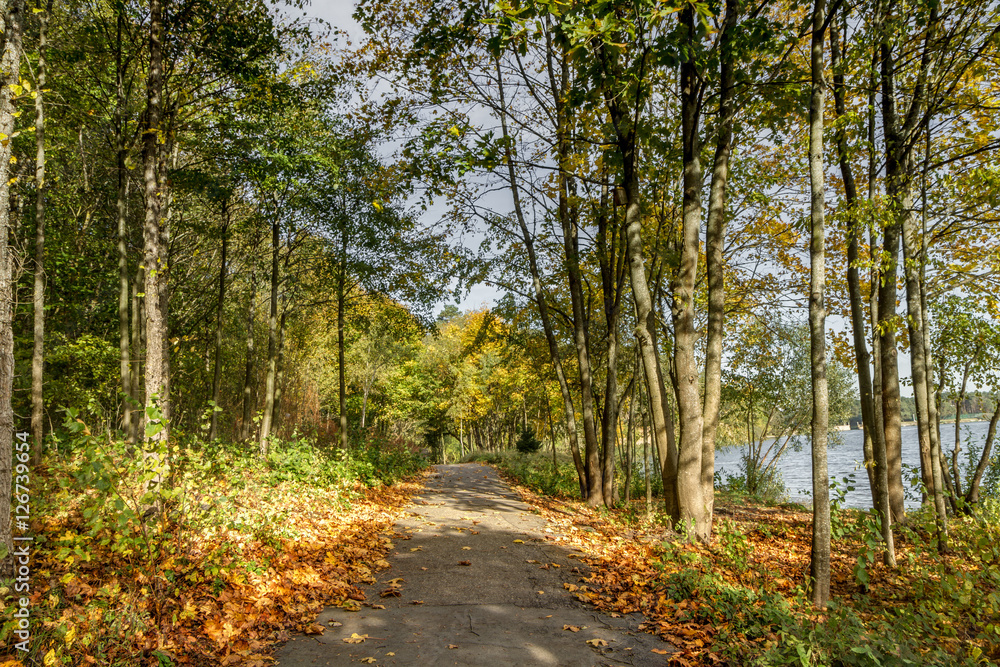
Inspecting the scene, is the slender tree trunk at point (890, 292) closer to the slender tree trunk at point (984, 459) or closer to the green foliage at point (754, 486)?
the slender tree trunk at point (984, 459)

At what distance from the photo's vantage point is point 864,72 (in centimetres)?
686

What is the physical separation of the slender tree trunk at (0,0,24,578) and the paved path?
2.41 meters

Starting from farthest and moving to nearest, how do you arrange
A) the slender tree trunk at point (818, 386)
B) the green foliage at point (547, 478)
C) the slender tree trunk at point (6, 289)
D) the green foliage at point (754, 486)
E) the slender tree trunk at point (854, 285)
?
the green foliage at point (754, 486) → the green foliage at point (547, 478) → the slender tree trunk at point (854, 285) → the slender tree trunk at point (818, 386) → the slender tree trunk at point (6, 289)

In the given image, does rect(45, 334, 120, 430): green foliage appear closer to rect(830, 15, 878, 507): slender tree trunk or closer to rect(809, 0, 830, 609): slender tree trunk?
rect(809, 0, 830, 609): slender tree trunk

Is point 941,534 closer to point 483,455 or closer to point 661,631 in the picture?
point 661,631

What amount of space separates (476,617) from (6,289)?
4.86 metres

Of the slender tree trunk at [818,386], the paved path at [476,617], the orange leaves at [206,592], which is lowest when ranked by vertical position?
the paved path at [476,617]

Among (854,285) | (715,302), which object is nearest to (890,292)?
(854,285)

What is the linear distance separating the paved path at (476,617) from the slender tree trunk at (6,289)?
7.92ft

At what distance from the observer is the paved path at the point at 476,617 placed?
3930 mm

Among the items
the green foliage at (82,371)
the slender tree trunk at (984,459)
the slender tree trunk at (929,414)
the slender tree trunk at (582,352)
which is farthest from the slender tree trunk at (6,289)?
the slender tree trunk at (984,459)

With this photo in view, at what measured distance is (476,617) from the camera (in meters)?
4.75

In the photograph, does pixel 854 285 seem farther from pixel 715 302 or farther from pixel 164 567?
pixel 164 567

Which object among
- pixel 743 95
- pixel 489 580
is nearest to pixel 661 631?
pixel 489 580
